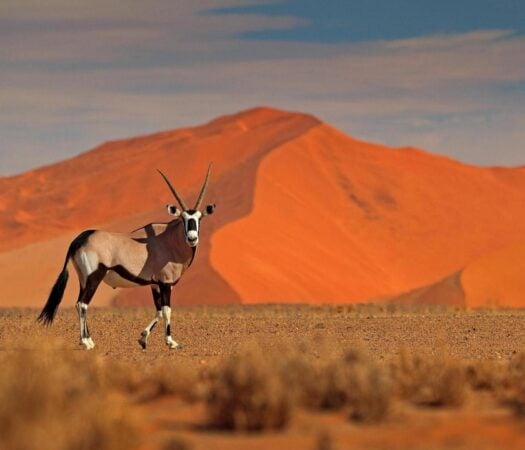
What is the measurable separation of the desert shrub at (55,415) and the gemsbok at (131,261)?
9840 millimetres

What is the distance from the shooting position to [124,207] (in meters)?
93.2

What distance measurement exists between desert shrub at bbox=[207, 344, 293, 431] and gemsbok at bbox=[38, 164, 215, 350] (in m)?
9.92

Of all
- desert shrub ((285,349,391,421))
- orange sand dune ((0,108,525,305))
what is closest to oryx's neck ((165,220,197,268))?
desert shrub ((285,349,391,421))

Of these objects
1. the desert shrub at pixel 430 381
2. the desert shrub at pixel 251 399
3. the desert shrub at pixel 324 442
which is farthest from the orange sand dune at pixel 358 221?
the desert shrub at pixel 324 442

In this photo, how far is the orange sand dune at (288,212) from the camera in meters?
70.8

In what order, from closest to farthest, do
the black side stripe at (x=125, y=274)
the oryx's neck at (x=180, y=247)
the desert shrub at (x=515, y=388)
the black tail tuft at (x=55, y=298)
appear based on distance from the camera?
the desert shrub at (x=515, y=388), the black side stripe at (x=125, y=274), the black tail tuft at (x=55, y=298), the oryx's neck at (x=180, y=247)

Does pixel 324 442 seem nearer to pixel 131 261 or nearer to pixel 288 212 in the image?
pixel 131 261

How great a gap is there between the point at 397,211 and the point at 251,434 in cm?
7632

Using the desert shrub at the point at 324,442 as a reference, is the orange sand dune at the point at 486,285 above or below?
above

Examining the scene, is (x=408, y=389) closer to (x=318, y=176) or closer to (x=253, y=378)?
(x=253, y=378)

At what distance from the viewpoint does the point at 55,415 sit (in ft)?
29.3

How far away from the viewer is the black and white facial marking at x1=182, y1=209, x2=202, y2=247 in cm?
2042

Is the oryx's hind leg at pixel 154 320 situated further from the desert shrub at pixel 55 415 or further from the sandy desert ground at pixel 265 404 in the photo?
the desert shrub at pixel 55 415

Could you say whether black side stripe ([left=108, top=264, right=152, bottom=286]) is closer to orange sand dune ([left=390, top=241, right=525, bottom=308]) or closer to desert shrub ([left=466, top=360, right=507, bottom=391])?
desert shrub ([left=466, top=360, right=507, bottom=391])
